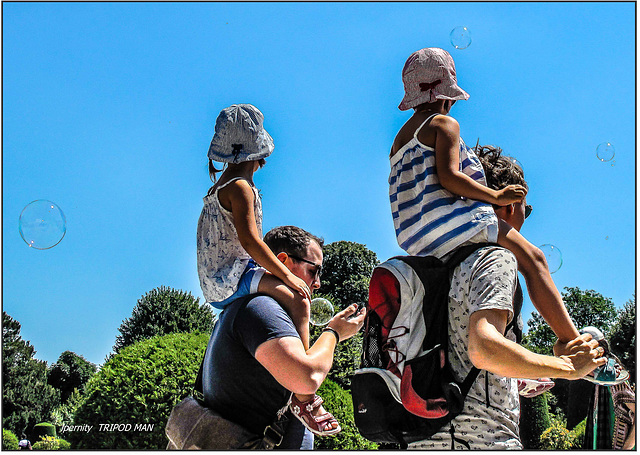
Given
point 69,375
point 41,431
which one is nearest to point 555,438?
point 41,431

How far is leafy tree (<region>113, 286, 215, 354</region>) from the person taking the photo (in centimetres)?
1203

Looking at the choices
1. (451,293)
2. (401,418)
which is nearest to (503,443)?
(401,418)

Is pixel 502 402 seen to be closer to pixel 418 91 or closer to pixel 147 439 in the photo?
pixel 418 91

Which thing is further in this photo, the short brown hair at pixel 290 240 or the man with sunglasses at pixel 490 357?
the short brown hair at pixel 290 240

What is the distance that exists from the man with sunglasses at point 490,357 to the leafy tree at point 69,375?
49.0ft

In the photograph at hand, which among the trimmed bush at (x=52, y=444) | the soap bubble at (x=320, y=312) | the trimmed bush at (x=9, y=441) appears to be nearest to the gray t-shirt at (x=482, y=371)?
the soap bubble at (x=320, y=312)

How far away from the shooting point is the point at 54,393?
14.6 m

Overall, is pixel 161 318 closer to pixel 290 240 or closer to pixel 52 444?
pixel 52 444

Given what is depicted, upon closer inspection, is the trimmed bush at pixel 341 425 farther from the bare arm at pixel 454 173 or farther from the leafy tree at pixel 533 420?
the bare arm at pixel 454 173

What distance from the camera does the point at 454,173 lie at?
2.54m

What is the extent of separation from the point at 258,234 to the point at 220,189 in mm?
286

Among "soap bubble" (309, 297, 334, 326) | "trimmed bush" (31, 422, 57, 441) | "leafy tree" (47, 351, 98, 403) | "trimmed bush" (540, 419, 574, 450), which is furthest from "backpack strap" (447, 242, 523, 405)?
"leafy tree" (47, 351, 98, 403)

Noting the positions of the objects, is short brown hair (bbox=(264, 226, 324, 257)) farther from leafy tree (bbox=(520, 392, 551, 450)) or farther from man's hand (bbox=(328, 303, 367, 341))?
leafy tree (bbox=(520, 392, 551, 450))

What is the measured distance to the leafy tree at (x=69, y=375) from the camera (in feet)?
53.4
